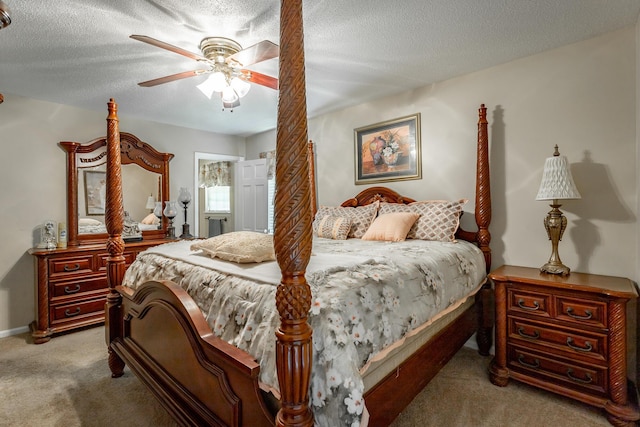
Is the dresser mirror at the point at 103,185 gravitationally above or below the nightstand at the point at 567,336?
above

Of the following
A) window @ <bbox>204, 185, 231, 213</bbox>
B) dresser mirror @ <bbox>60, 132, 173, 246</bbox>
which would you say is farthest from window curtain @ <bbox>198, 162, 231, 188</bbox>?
dresser mirror @ <bbox>60, 132, 173, 246</bbox>

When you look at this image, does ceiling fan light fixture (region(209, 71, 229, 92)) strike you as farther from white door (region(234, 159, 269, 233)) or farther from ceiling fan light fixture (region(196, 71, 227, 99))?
white door (region(234, 159, 269, 233))

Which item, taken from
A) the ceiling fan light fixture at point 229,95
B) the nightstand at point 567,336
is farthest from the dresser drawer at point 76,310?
the nightstand at point 567,336

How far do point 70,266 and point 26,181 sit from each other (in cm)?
102

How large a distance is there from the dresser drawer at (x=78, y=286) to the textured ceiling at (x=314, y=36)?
1.90m

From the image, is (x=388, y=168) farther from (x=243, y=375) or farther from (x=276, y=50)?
(x=243, y=375)

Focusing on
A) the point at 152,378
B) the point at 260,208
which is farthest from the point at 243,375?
the point at 260,208

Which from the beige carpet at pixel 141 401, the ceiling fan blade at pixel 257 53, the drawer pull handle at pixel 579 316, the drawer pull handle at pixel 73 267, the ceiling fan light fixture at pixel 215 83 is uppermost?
the ceiling fan blade at pixel 257 53

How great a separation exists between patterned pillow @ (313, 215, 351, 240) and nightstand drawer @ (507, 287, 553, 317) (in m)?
1.43

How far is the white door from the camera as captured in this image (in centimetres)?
461

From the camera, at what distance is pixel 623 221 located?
6.99ft

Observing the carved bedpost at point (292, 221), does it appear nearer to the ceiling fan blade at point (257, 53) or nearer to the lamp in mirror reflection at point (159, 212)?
the ceiling fan blade at point (257, 53)

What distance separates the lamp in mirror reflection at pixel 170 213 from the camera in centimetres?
407

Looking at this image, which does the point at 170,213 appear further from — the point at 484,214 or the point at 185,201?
the point at 484,214
